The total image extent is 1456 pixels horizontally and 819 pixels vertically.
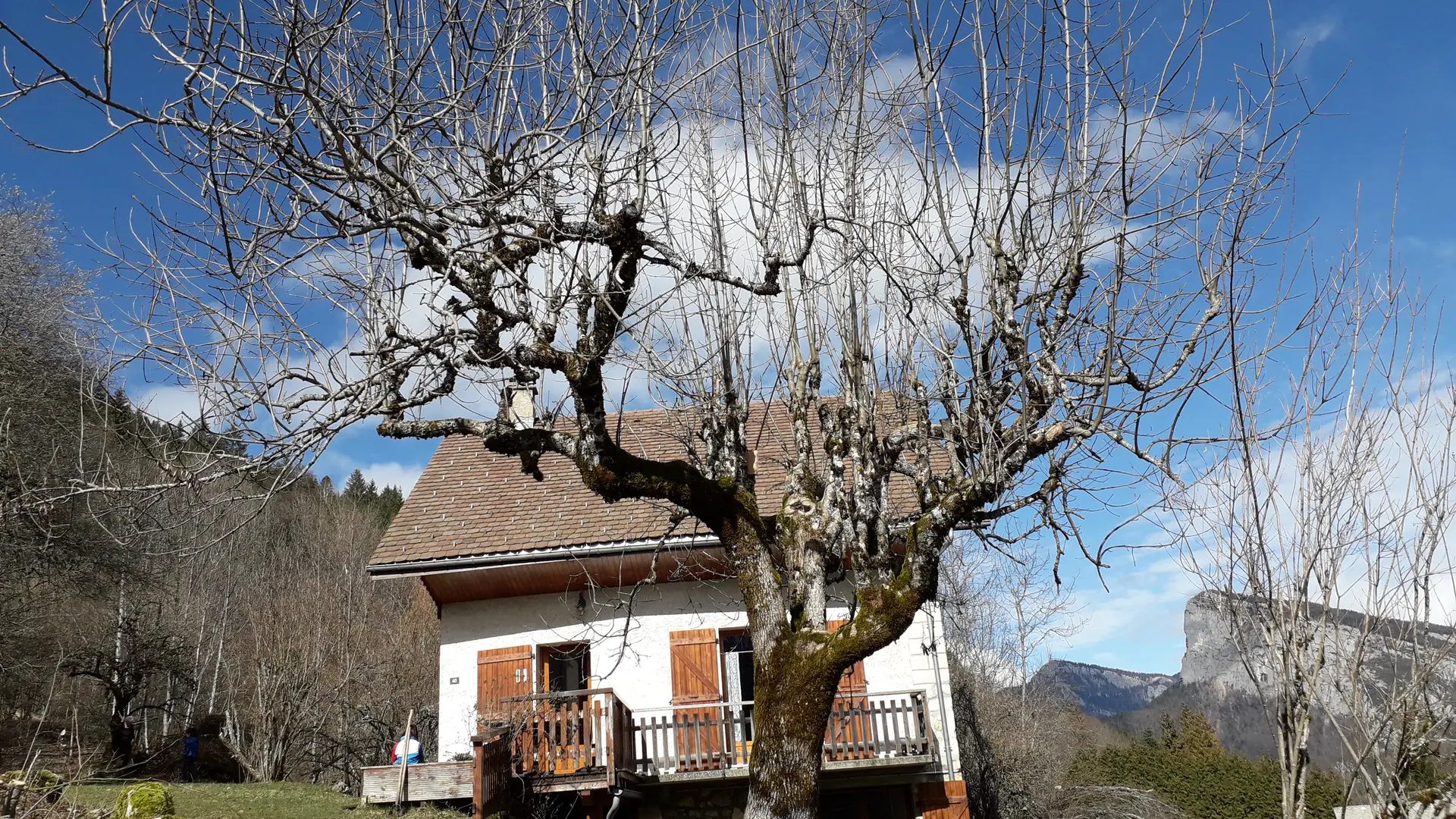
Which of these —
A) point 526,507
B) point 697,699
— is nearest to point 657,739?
point 697,699

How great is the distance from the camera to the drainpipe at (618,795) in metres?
10.4

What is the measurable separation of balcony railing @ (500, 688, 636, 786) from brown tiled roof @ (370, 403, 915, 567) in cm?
205

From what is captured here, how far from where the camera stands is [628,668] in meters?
12.7

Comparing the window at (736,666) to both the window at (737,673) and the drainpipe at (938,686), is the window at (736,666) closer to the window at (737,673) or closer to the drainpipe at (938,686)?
the window at (737,673)

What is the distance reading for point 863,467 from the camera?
674cm

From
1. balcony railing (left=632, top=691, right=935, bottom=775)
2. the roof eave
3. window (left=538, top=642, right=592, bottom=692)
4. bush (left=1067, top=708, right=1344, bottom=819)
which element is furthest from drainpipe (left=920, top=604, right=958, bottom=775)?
bush (left=1067, top=708, right=1344, bottom=819)

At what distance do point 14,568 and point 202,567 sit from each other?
1583 cm

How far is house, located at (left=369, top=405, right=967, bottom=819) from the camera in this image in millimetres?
11102

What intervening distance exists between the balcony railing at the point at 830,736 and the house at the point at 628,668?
0.02 meters

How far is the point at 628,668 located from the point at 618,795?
237 cm

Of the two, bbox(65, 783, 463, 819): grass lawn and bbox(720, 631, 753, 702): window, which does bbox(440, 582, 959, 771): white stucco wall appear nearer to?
bbox(720, 631, 753, 702): window

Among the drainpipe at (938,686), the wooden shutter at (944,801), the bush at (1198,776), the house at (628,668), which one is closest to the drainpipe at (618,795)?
the house at (628,668)

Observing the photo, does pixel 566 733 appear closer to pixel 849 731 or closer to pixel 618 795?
pixel 618 795

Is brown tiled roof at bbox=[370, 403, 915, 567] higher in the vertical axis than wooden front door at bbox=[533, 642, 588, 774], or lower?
higher
